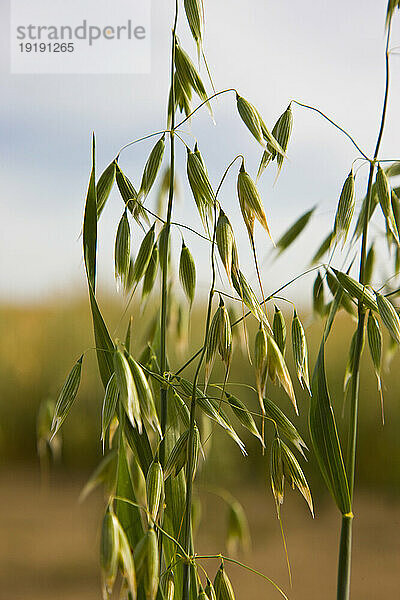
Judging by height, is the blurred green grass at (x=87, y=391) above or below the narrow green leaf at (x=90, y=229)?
below

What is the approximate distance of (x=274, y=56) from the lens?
23.7 inches

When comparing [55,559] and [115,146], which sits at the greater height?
[115,146]

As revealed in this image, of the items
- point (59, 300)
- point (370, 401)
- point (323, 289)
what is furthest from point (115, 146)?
point (370, 401)

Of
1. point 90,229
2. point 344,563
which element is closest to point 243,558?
point 344,563

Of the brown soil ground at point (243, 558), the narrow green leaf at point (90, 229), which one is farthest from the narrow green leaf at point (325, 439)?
→ the brown soil ground at point (243, 558)

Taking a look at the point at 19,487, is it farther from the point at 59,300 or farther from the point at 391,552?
the point at 391,552

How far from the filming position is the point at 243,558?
0.66m

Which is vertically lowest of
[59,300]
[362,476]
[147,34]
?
[362,476]

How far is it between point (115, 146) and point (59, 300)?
0.64ft

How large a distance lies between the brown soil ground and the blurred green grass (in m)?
0.03

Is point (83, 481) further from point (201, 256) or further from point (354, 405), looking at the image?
point (354, 405)

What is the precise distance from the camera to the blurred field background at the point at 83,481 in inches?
25.3

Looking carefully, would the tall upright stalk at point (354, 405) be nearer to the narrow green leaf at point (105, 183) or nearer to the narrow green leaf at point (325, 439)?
the narrow green leaf at point (325, 439)

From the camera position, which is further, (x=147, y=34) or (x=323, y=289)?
(x=147, y=34)
